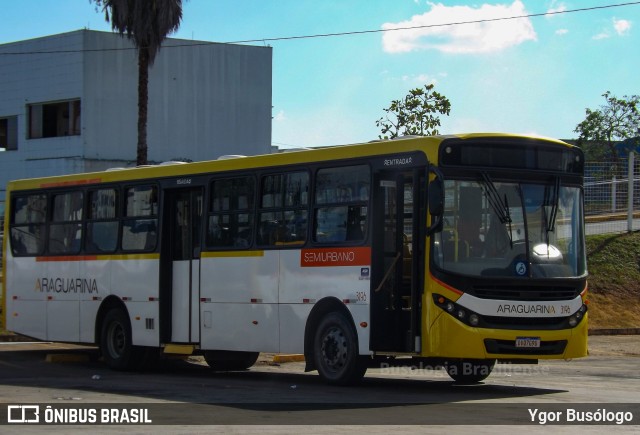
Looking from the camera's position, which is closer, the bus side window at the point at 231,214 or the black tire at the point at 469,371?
the black tire at the point at 469,371

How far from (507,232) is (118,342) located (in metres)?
8.45

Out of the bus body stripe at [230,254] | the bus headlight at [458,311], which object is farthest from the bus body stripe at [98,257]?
the bus headlight at [458,311]

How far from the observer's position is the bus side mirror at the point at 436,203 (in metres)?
14.1

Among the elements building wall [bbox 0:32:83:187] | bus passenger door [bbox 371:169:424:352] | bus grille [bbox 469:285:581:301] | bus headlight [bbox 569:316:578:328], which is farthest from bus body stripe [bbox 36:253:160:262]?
building wall [bbox 0:32:83:187]

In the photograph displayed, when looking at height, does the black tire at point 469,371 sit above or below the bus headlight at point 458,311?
below

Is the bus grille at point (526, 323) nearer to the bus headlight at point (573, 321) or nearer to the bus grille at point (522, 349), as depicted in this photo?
the bus headlight at point (573, 321)

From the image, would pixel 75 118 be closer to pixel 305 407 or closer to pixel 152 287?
pixel 152 287

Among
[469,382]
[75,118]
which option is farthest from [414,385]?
[75,118]

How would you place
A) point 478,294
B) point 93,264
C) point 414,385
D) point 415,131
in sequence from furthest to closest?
point 415,131 < point 93,264 < point 414,385 < point 478,294

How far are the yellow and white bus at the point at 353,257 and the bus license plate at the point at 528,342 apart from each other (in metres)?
0.02

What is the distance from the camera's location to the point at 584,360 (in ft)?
70.3

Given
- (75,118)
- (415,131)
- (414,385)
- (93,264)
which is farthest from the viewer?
(415,131)

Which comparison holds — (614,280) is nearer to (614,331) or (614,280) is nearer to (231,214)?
(614,331)

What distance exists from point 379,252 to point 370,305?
28.3 inches
